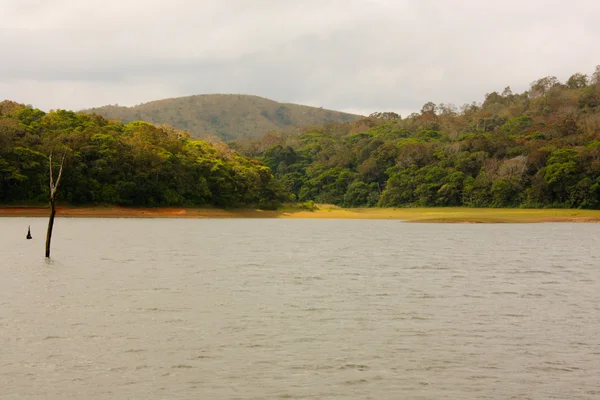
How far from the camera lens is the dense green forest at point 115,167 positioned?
86.1 meters

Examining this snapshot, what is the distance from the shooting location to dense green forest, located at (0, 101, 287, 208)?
86.1 meters

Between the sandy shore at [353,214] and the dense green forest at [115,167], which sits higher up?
the dense green forest at [115,167]

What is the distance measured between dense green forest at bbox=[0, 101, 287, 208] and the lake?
51.5m

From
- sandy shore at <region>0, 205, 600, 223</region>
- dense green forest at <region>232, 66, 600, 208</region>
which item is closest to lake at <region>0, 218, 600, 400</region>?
sandy shore at <region>0, 205, 600, 223</region>

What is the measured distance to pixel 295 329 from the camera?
18.5m

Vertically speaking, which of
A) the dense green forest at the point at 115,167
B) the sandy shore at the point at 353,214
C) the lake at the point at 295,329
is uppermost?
the dense green forest at the point at 115,167

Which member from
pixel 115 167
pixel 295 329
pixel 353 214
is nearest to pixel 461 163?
pixel 353 214

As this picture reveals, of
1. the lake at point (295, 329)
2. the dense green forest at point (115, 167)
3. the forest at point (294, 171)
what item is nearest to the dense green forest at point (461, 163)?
the forest at point (294, 171)

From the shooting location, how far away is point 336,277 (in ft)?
101

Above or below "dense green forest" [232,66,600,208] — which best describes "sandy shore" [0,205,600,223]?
below

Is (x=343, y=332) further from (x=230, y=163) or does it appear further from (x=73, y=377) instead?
(x=230, y=163)

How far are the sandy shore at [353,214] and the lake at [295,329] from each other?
5307 centimetres

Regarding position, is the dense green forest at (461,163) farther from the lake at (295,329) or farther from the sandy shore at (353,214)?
the lake at (295,329)

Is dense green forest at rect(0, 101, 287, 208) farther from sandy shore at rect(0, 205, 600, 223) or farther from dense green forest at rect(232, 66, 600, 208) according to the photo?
dense green forest at rect(232, 66, 600, 208)
